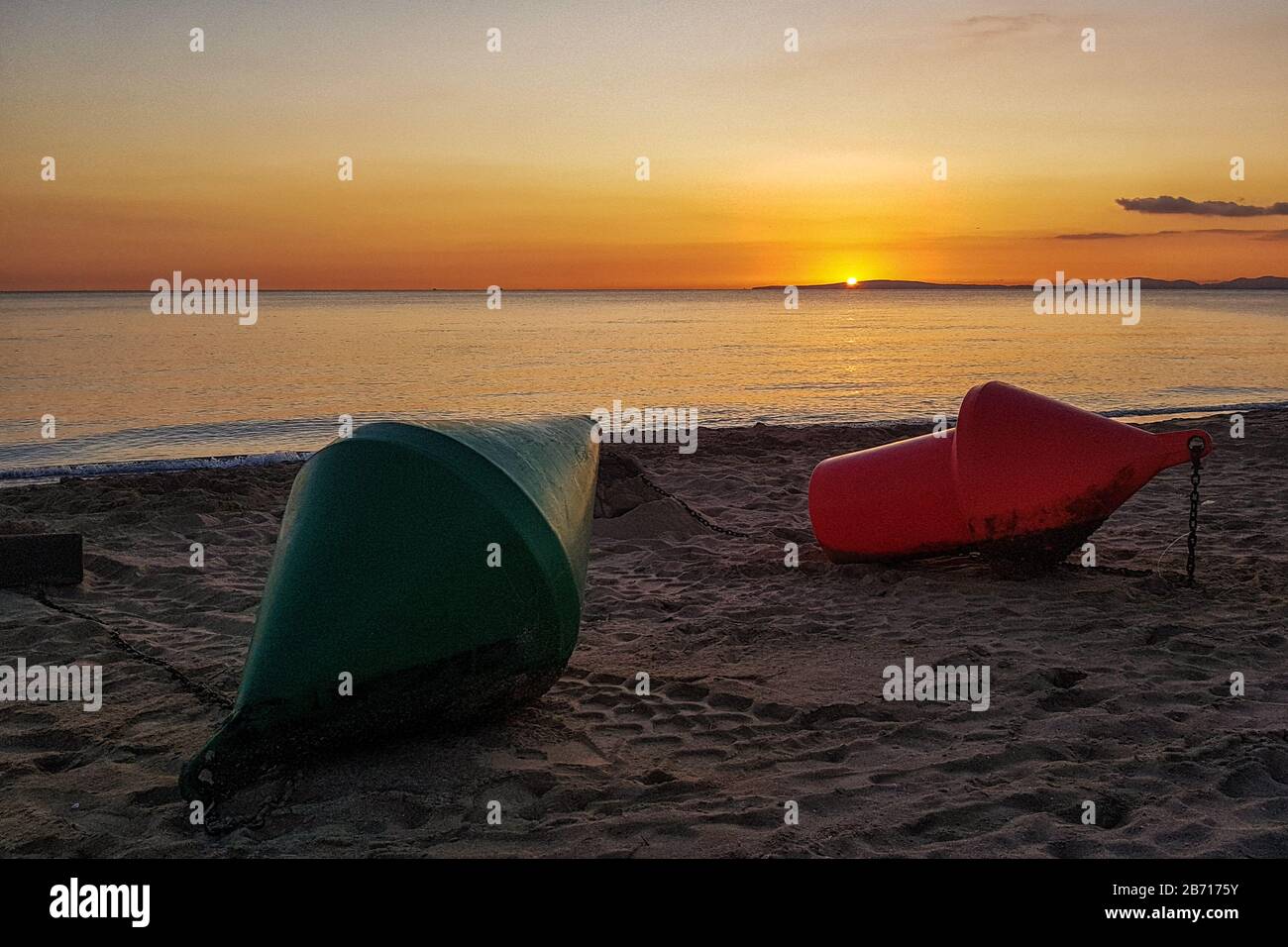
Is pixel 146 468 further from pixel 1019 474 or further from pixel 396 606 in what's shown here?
pixel 1019 474

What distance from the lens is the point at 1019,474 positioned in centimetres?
558

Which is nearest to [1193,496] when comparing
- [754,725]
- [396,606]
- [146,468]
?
[754,725]

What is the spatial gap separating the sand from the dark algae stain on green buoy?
18cm

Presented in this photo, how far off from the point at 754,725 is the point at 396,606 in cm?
151

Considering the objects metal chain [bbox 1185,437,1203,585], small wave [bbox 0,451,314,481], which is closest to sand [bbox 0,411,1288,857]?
metal chain [bbox 1185,437,1203,585]

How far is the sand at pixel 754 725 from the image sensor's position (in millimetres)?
3221

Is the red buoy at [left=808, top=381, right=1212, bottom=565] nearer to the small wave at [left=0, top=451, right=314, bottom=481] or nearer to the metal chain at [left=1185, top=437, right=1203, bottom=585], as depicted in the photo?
the metal chain at [left=1185, top=437, right=1203, bottom=585]

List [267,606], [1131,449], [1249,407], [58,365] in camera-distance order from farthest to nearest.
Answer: [58,365]
[1249,407]
[1131,449]
[267,606]

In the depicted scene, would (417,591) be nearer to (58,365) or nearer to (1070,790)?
(1070,790)
